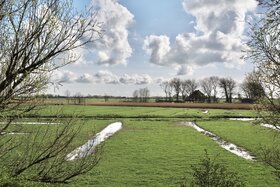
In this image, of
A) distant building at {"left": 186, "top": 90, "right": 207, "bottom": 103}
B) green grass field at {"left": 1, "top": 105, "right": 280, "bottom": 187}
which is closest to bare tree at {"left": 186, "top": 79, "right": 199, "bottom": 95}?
distant building at {"left": 186, "top": 90, "right": 207, "bottom": 103}

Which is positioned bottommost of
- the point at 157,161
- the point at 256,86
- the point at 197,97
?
the point at 157,161

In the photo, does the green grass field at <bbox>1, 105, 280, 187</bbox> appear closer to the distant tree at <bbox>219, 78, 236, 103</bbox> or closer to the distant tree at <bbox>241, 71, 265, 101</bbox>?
the distant tree at <bbox>241, 71, 265, 101</bbox>

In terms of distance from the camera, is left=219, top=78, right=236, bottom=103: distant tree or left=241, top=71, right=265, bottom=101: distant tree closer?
left=241, top=71, right=265, bottom=101: distant tree

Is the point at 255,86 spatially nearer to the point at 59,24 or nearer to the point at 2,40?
the point at 59,24

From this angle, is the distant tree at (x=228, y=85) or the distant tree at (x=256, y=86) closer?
the distant tree at (x=256, y=86)

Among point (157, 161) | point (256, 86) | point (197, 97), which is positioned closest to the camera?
point (256, 86)

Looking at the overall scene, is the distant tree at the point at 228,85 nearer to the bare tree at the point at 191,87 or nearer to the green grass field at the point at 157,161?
the bare tree at the point at 191,87

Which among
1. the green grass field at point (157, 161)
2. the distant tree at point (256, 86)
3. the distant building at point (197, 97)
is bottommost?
the green grass field at point (157, 161)

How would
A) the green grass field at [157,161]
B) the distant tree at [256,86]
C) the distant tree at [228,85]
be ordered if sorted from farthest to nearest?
the distant tree at [228,85], the green grass field at [157,161], the distant tree at [256,86]

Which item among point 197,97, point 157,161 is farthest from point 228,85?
point 157,161

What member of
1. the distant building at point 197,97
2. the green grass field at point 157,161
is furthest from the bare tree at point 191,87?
the green grass field at point 157,161

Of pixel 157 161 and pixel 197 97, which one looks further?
pixel 197 97

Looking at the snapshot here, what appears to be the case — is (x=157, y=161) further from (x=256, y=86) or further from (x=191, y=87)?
(x=191, y=87)

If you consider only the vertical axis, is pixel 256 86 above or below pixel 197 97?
below
